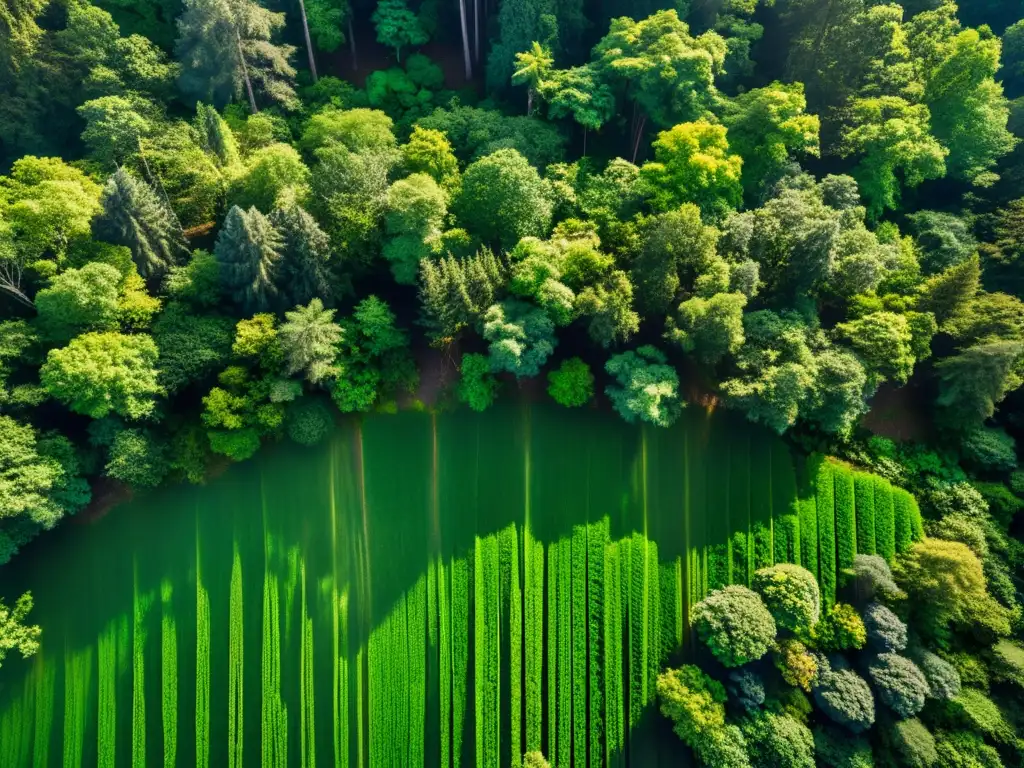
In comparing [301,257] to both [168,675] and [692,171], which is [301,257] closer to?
[692,171]

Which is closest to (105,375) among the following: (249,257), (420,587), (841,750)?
(249,257)

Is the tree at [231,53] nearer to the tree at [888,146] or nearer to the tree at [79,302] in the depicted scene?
the tree at [79,302]

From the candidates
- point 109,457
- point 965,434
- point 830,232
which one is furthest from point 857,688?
point 109,457

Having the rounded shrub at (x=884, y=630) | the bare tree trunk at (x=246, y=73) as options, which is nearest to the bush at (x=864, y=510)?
the rounded shrub at (x=884, y=630)

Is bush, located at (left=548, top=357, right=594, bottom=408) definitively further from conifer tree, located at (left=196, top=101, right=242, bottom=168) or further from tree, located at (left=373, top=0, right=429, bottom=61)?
tree, located at (left=373, top=0, right=429, bottom=61)

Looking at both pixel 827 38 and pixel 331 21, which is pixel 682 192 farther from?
pixel 331 21

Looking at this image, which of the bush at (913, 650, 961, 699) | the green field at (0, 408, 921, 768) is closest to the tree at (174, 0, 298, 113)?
the green field at (0, 408, 921, 768)
